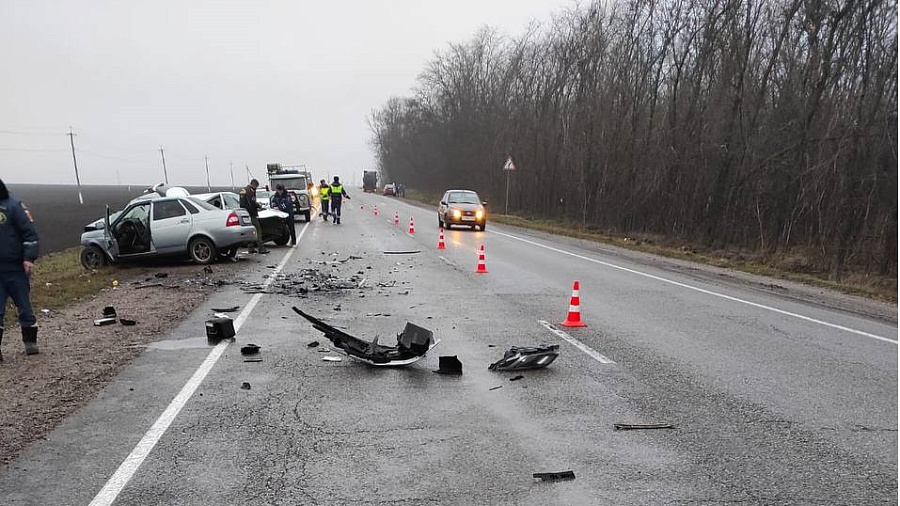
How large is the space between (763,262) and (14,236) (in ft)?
58.6

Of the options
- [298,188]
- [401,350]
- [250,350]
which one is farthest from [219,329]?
[298,188]

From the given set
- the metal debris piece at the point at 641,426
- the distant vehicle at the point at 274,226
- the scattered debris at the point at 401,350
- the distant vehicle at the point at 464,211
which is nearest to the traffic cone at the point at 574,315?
the scattered debris at the point at 401,350

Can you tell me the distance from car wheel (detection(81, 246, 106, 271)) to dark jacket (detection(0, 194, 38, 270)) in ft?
28.7

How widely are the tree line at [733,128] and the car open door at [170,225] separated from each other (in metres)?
16.0

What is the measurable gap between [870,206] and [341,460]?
18.6 metres

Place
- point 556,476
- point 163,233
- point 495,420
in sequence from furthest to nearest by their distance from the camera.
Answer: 1. point 163,233
2. point 495,420
3. point 556,476

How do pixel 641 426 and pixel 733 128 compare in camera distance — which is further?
pixel 733 128

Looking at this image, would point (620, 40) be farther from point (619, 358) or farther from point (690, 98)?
point (619, 358)

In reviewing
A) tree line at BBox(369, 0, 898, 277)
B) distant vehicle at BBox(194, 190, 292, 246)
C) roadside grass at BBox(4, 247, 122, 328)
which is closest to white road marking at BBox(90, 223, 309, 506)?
roadside grass at BBox(4, 247, 122, 328)

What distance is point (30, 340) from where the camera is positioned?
22.1 feet

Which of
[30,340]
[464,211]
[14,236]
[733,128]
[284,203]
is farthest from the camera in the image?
[464,211]

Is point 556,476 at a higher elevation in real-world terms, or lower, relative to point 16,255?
lower

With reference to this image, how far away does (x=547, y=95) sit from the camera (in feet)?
140

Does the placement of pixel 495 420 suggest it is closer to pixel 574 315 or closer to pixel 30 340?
pixel 574 315
